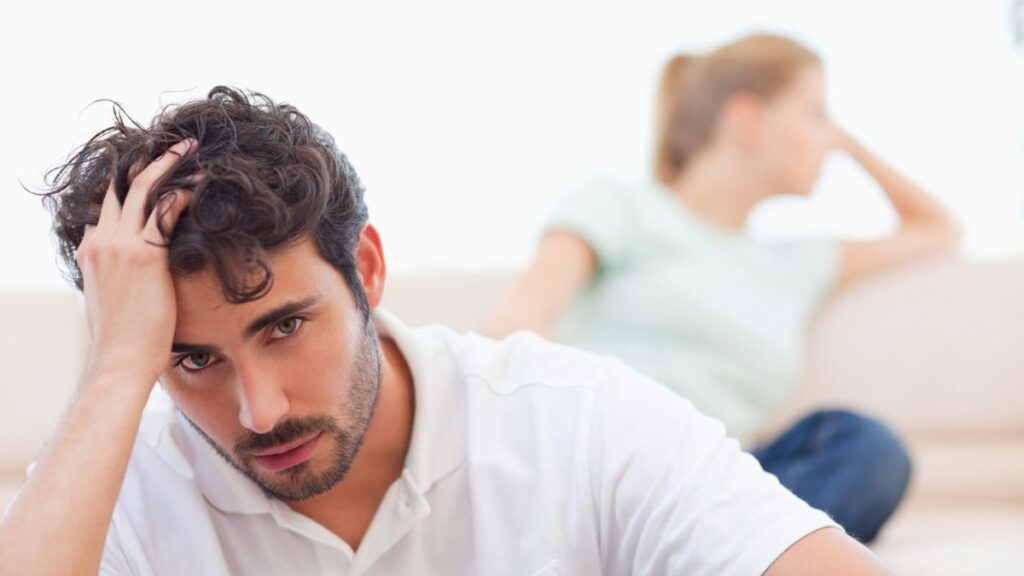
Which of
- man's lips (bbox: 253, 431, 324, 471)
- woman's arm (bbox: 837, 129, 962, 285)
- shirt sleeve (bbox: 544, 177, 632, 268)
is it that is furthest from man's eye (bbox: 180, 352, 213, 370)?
woman's arm (bbox: 837, 129, 962, 285)

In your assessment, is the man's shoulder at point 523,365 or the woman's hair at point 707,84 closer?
the man's shoulder at point 523,365

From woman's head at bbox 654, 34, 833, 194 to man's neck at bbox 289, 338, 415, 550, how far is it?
4.66 ft

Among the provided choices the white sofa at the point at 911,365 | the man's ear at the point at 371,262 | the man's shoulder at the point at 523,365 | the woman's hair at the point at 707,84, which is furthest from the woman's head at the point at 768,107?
the man's ear at the point at 371,262

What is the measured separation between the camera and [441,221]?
3.27m

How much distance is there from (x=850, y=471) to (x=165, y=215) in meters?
1.23

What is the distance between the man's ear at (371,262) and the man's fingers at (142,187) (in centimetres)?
26

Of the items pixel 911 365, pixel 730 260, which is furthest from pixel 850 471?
pixel 730 260

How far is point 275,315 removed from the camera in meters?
1.19

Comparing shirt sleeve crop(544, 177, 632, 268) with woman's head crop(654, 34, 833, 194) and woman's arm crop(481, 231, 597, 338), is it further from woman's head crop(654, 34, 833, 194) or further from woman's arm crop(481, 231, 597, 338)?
woman's head crop(654, 34, 833, 194)

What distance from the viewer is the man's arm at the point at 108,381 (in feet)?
3.73

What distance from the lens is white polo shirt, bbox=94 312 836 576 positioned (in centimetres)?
128

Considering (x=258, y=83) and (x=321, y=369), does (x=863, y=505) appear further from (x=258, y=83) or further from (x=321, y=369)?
(x=258, y=83)

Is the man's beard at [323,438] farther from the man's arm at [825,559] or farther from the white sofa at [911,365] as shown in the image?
the white sofa at [911,365]

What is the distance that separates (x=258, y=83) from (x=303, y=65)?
134 millimetres
